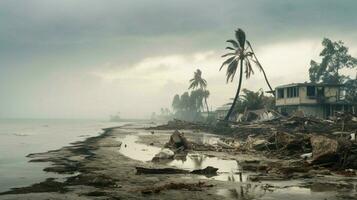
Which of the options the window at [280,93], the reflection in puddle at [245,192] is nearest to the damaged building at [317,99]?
the window at [280,93]

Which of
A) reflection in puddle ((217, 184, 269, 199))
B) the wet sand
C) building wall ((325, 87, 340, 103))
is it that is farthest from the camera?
building wall ((325, 87, 340, 103))

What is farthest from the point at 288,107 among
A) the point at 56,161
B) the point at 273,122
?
the point at 56,161

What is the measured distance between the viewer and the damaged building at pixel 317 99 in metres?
56.7

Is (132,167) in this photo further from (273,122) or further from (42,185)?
(273,122)

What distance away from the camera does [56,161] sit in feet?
80.6

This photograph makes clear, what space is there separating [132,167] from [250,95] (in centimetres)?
4657

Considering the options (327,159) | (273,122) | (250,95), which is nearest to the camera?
(327,159)

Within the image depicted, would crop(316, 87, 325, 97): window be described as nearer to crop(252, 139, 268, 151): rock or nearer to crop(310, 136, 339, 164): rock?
crop(252, 139, 268, 151): rock

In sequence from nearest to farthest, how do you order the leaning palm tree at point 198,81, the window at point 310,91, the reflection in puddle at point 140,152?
the reflection in puddle at point 140,152 → the window at point 310,91 → the leaning palm tree at point 198,81

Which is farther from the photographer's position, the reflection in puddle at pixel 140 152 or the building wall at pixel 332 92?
the building wall at pixel 332 92

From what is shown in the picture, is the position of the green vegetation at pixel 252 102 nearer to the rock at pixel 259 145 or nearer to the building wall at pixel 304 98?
the building wall at pixel 304 98

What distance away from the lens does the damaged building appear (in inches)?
2233

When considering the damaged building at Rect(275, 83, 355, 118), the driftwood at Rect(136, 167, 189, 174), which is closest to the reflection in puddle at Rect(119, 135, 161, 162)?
the driftwood at Rect(136, 167, 189, 174)

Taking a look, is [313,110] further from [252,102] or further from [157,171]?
[157,171]
